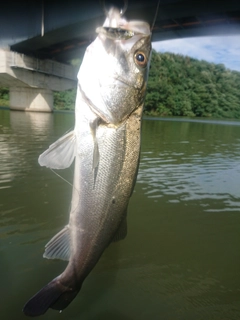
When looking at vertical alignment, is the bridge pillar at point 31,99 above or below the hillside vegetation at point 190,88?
below

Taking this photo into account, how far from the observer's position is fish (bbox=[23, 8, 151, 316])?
6.59 feet

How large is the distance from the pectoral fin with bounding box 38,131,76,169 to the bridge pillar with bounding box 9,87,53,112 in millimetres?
29427

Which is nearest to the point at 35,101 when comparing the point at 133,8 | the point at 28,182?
the point at 133,8

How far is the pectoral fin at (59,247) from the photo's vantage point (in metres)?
2.08

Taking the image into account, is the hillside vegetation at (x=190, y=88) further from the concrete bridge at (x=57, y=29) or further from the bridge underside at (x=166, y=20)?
the bridge underside at (x=166, y=20)

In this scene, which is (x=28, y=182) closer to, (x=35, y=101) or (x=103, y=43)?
(x=103, y=43)

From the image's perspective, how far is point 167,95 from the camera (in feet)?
182

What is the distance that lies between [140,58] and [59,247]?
1532 millimetres

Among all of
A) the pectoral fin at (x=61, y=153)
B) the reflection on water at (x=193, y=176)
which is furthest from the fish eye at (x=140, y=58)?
the reflection on water at (x=193, y=176)

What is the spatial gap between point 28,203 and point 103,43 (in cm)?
354

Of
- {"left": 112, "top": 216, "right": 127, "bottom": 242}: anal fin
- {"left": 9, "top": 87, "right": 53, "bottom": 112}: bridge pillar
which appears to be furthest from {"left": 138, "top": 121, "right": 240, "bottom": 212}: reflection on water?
{"left": 9, "top": 87, "right": 53, "bottom": 112}: bridge pillar

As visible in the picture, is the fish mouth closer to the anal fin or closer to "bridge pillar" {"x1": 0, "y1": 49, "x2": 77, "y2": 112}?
the anal fin

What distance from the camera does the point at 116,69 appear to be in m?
2.02

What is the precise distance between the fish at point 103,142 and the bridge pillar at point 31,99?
96.9 ft
